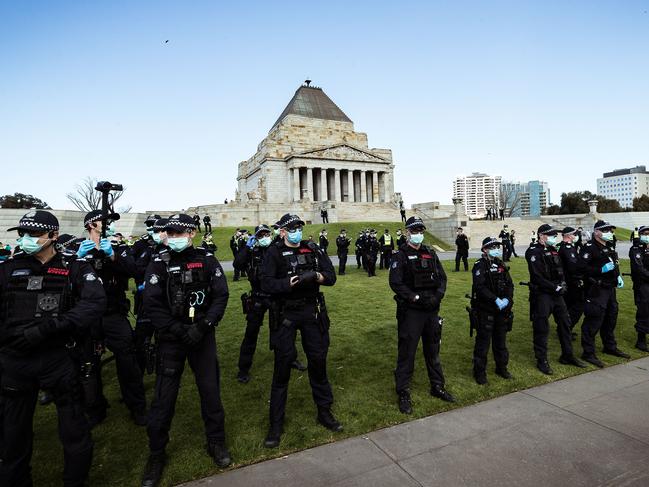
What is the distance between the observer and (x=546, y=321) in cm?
591

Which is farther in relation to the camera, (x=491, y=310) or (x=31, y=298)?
(x=491, y=310)

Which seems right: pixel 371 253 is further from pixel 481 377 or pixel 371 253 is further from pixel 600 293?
pixel 481 377

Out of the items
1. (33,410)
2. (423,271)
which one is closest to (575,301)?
(423,271)

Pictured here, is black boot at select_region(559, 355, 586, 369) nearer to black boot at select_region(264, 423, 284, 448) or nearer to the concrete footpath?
the concrete footpath

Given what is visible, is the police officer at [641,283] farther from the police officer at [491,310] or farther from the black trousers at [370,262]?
the black trousers at [370,262]

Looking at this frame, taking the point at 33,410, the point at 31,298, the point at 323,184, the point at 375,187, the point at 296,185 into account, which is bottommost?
the point at 33,410

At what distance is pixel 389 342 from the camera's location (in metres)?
7.50

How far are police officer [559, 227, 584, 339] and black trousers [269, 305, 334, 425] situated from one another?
15.3ft

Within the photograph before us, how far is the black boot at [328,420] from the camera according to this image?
421 cm

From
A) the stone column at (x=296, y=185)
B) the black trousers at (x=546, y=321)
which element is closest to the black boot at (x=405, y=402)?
the black trousers at (x=546, y=321)

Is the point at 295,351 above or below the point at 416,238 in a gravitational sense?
below

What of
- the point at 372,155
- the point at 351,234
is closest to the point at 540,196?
the point at 372,155

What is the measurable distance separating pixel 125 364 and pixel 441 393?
4.03 m

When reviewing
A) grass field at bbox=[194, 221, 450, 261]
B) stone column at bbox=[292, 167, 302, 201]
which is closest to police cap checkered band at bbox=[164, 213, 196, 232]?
grass field at bbox=[194, 221, 450, 261]
